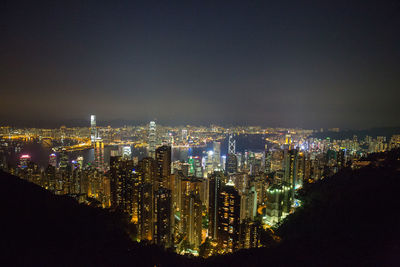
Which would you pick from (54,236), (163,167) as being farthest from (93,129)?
(54,236)

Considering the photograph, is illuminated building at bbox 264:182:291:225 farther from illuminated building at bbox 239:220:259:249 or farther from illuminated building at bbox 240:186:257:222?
illuminated building at bbox 239:220:259:249

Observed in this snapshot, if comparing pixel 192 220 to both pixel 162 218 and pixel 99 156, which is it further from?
pixel 99 156

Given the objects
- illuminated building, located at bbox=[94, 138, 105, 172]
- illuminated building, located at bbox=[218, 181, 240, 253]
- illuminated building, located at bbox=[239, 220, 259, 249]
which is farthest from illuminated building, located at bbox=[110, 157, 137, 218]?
illuminated building, located at bbox=[94, 138, 105, 172]

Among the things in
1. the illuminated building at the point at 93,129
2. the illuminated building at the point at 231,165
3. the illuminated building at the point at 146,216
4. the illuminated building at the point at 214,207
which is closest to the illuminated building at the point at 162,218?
the illuminated building at the point at 146,216

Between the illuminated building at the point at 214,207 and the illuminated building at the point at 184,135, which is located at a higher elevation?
the illuminated building at the point at 184,135

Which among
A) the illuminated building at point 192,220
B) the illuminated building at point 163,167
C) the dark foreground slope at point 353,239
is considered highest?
the dark foreground slope at point 353,239

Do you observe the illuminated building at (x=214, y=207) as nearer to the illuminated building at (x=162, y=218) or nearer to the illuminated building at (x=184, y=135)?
the illuminated building at (x=162, y=218)

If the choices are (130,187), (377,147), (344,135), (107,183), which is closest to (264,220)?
(130,187)
